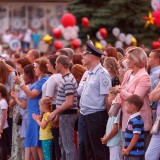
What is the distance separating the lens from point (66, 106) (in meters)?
12.0

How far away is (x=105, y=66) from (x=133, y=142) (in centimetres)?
207

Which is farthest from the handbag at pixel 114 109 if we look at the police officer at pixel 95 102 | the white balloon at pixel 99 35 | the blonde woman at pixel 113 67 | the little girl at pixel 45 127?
the white balloon at pixel 99 35

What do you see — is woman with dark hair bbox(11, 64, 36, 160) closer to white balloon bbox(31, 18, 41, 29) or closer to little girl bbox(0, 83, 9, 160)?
little girl bbox(0, 83, 9, 160)

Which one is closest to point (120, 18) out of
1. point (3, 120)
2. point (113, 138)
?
point (3, 120)

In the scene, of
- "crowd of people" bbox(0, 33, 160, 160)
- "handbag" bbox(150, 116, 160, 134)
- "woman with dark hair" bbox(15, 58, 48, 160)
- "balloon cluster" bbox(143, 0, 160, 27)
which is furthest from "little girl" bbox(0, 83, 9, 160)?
"balloon cluster" bbox(143, 0, 160, 27)

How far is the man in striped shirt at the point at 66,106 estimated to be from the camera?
12078 millimetres

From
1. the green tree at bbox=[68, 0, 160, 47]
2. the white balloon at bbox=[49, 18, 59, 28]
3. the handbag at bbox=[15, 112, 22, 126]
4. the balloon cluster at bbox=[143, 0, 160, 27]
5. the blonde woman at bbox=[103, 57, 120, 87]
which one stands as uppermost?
the white balloon at bbox=[49, 18, 59, 28]

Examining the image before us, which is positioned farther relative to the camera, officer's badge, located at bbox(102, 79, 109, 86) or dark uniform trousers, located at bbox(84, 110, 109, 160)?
dark uniform trousers, located at bbox(84, 110, 109, 160)

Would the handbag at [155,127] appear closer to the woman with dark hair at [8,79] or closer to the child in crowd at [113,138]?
the child in crowd at [113,138]

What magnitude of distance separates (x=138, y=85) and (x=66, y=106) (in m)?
1.89

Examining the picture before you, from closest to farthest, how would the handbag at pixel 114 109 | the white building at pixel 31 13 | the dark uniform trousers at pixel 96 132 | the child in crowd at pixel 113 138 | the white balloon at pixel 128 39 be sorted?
1. the handbag at pixel 114 109
2. the child in crowd at pixel 113 138
3. the dark uniform trousers at pixel 96 132
4. the white balloon at pixel 128 39
5. the white building at pixel 31 13

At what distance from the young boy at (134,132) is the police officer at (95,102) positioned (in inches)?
42.9

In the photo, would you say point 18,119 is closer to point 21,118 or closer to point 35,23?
point 21,118

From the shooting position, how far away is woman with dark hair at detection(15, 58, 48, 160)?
42.2 ft
